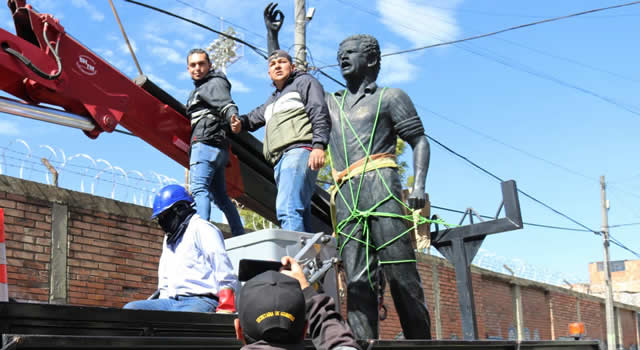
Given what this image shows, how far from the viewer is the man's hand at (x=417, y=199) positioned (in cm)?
379

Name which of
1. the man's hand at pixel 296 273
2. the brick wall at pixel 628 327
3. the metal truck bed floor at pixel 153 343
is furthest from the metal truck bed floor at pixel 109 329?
the brick wall at pixel 628 327

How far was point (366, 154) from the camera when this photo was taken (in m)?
3.92

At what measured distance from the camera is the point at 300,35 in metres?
10.3

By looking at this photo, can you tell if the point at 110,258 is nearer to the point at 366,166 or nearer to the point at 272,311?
the point at 366,166

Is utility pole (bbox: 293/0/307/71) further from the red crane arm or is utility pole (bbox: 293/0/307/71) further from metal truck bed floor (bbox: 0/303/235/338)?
metal truck bed floor (bbox: 0/303/235/338)

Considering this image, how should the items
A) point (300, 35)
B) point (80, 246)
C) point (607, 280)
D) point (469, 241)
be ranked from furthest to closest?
point (607, 280)
point (300, 35)
point (80, 246)
point (469, 241)

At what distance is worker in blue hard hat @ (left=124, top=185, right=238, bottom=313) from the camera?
3617 millimetres

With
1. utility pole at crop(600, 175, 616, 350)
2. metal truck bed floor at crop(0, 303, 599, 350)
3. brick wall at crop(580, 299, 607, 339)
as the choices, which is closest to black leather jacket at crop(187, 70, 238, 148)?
metal truck bed floor at crop(0, 303, 599, 350)

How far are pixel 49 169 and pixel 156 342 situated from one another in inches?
228

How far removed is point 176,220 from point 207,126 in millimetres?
1098

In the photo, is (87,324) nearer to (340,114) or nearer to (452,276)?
(340,114)

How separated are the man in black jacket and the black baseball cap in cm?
282

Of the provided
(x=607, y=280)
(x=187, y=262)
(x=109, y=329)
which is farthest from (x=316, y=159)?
(x=607, y=280)

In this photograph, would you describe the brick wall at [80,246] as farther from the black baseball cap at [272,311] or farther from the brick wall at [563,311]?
the brick wall at [563,311]
